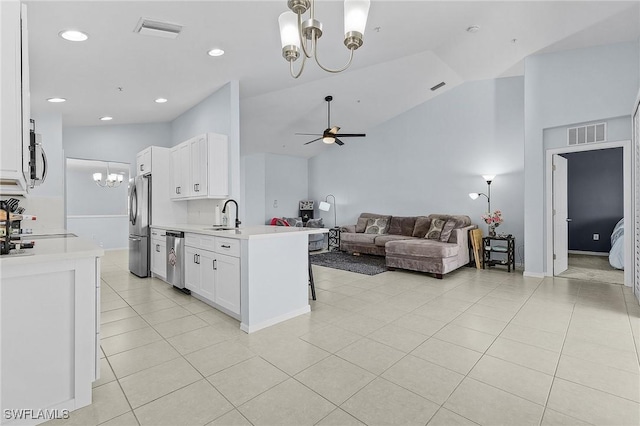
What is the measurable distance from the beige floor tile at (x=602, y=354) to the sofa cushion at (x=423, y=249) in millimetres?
2416

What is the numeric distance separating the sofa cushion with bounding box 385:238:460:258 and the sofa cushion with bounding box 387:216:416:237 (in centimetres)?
157

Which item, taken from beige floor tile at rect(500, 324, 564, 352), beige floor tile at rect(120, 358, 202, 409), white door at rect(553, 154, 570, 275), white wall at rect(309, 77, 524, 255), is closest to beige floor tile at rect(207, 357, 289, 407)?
beige floor tile at rect(120, 358, 202, 409)

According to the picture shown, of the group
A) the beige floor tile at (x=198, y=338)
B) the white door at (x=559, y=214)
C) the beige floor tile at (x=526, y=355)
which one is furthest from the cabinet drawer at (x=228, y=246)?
the white door at (x=559, y=214)

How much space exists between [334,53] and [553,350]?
144 inches

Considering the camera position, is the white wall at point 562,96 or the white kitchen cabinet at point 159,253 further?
the white kitchen cabinet at point 159,253

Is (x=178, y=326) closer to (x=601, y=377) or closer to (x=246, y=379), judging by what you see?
(x=246, y=379)

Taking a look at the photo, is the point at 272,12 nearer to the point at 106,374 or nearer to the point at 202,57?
the point at 202,57

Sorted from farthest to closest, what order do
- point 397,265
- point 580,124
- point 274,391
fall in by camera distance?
point 397,265 → point 580,124 → point 274,391

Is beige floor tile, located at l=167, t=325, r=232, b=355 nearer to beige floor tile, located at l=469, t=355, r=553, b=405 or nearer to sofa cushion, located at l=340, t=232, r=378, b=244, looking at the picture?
beige floor tile, located at l=469, t=355, r=553, b=405

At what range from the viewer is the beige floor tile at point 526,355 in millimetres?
2256

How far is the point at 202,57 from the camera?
3.39m

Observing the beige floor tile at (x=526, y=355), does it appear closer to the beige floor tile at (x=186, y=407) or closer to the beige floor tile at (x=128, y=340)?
the beige floor tile at (x=186, y=407)

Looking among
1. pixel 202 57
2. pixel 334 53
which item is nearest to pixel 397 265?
pixel 334 53

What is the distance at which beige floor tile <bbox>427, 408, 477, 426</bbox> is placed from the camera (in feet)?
5.39
